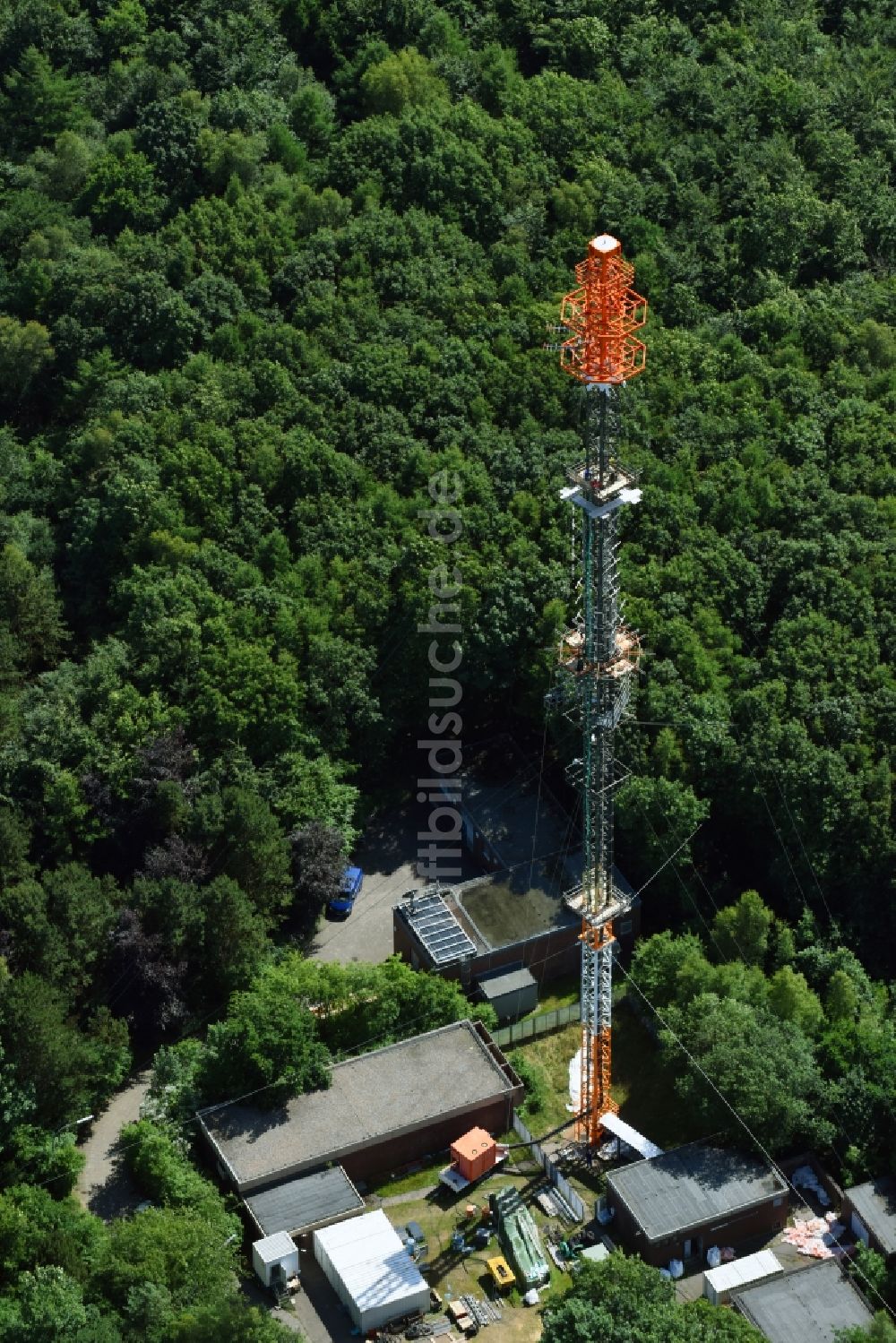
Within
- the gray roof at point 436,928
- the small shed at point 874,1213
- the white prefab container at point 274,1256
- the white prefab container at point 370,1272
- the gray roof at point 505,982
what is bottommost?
the small shed at point 874,1213

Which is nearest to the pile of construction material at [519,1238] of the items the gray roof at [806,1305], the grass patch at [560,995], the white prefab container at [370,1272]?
the white prefab container at [370,1272]

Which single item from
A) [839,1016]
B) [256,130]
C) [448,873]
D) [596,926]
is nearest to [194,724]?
[448,873]

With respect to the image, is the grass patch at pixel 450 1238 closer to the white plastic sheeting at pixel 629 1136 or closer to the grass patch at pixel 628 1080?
the grass patch at pixel 628 1080

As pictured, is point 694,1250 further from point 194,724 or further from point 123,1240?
point 194,724

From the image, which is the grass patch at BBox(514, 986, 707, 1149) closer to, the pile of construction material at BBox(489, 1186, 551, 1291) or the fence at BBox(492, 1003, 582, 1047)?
the fence at BBox(492, 1003, 582, 1047)

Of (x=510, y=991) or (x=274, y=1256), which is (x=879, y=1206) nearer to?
(x=510, y=991)

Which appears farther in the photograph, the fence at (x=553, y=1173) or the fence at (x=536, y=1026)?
the fence at (x=536, y=1026)

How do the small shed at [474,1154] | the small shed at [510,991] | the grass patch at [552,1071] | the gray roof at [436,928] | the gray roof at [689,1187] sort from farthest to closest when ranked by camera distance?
the gray roof at [436,928] → the small shed at [510,991] → the grass patch at [552,1071] → the small shed at [474,1154] → the gray roof at [689,1187]

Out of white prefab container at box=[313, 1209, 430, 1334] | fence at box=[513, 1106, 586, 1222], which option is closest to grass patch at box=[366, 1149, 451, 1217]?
fence at box=[513, 1106, 586, 1222]
